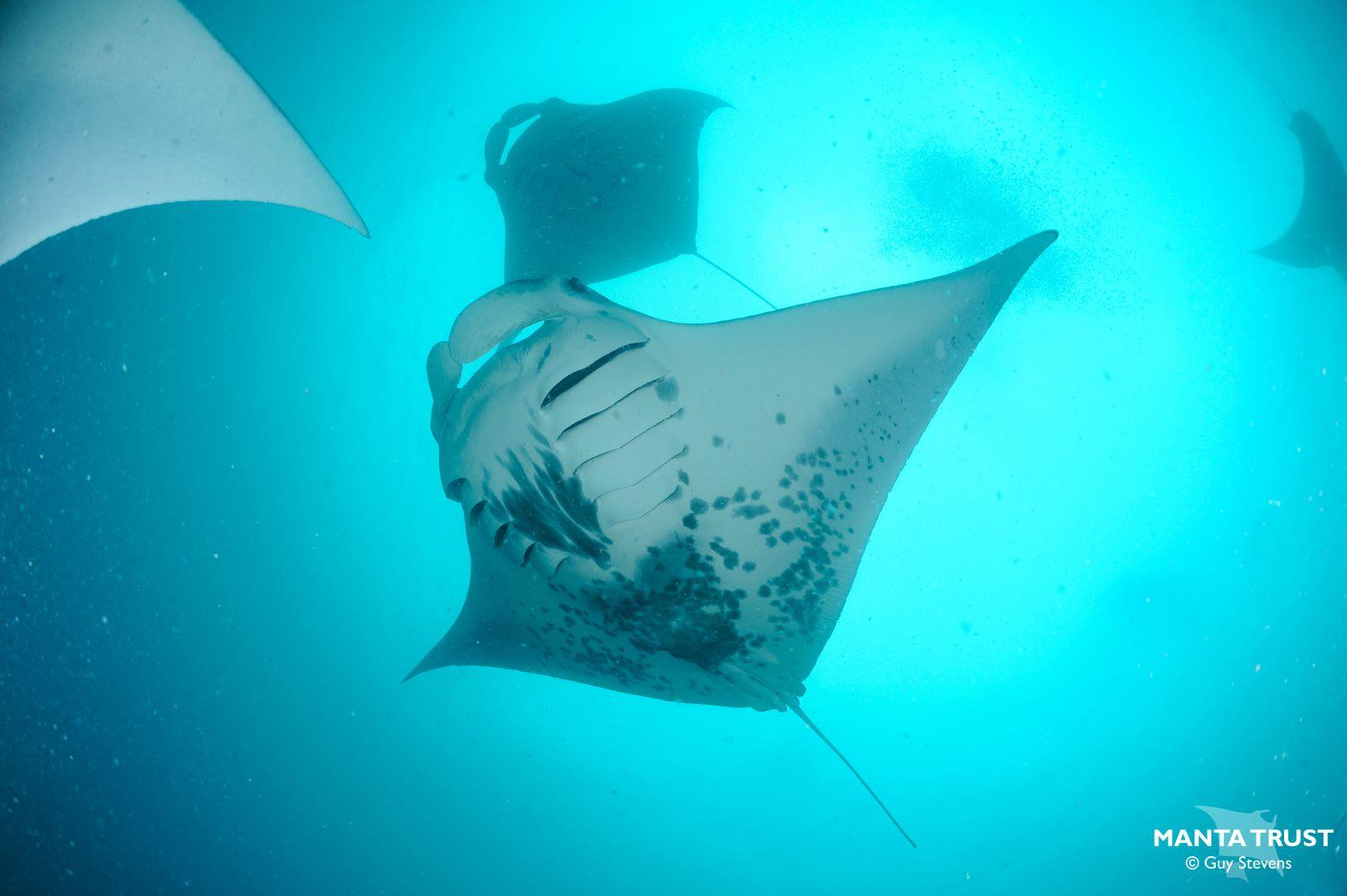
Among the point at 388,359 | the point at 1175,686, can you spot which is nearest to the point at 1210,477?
the point at 1175,686

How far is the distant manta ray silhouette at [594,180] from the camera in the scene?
3.81m

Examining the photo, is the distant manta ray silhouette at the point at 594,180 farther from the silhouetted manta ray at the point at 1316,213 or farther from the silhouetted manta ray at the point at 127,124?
the silhouetted manta ray at the point at 1316,213

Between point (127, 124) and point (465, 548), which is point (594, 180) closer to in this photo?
point (127, 124)

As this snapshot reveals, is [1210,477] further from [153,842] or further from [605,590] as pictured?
[153,842]

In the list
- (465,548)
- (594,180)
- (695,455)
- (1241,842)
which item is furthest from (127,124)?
(1241,842)

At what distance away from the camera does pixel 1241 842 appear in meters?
7.99

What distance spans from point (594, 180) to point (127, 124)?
7.93ft

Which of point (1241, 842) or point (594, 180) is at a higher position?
point (594, 180)

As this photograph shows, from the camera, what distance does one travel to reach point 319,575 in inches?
384

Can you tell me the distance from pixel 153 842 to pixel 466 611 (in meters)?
17.1

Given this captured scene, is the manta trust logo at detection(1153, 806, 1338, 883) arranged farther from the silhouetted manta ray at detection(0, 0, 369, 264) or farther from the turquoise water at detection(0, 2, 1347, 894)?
the silhouetted manta ray at detection(0, 0, 369, 264)

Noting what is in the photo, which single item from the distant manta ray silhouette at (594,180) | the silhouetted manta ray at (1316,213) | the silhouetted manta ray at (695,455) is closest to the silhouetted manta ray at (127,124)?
the silhouetted manta ray at (695,455)

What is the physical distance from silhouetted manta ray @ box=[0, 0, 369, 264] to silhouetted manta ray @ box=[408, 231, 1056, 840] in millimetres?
809

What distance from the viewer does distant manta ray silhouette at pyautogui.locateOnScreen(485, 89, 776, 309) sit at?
3.81 meters
